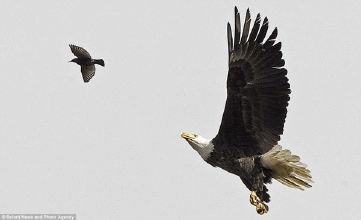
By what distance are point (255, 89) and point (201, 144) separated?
1.00 meters

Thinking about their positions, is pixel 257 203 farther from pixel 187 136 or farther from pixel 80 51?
pixel 80 51

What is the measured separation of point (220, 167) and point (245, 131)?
0.60 m

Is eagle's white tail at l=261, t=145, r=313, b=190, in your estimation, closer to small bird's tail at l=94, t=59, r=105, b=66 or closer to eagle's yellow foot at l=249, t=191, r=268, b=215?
eagle's yellow foot at l=249, t=191, r=268, b=215

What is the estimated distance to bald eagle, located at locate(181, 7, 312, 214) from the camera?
33.1 ft

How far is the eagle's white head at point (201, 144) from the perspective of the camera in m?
10.5

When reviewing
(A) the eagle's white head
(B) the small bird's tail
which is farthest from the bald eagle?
(B) the small bird's tail

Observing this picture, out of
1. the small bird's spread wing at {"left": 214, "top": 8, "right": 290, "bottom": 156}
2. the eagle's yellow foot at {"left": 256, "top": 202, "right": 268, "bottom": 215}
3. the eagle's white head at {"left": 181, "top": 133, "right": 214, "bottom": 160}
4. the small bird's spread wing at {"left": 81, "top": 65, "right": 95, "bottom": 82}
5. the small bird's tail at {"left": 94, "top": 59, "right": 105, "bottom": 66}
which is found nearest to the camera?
the small bird's spread wing at {"left": 214, "top": 8, "right": 290, "bottom": 156}

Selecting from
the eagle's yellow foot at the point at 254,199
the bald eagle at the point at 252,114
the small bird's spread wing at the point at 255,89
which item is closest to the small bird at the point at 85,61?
the bald eagle at the point at 252,114

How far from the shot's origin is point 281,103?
10.1m

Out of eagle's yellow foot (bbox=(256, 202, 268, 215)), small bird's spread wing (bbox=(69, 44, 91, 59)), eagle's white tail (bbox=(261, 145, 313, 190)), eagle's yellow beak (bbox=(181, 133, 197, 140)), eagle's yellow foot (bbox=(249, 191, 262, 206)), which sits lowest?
eagle's yellow foot (bbox=(256, 202, 268, 215))

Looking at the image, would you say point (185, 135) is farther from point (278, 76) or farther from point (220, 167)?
point (278, 76)

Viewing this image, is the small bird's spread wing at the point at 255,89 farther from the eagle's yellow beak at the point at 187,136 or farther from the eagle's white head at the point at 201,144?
the eagle's yellow beak at the point at 187,136

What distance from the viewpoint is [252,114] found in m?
10.3

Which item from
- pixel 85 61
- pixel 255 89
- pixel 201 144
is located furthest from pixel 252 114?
pixel 85 61
